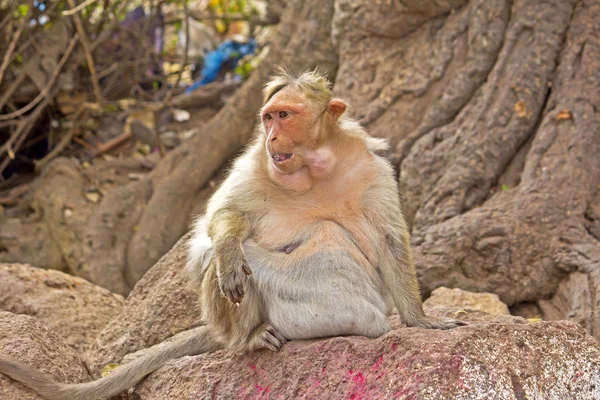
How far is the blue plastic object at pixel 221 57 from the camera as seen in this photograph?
34.8 feet

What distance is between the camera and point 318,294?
3.93 meters

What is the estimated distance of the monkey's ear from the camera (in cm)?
402

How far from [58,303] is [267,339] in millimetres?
2278

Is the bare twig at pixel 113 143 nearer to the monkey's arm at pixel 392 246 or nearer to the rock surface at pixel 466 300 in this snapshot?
the rock surface at pixel 466 300

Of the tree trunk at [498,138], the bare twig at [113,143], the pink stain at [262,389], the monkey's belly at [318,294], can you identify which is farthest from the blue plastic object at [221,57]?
the pink stain at [262,389]

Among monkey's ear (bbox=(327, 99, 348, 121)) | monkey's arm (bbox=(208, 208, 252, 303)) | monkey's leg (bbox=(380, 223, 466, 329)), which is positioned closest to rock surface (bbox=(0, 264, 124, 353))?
monkey's arm (bbox=(208, 208, 252, 303))

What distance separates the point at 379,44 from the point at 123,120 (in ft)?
13.7

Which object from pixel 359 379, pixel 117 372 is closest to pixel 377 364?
pixel 359 379

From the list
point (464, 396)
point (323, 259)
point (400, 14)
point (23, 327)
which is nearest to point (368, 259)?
point (323, 259)

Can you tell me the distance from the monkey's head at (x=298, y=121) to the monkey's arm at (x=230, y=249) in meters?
0.35

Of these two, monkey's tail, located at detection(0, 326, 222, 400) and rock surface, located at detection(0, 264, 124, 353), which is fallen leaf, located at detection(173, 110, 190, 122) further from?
monkey's tail, located at detection(0, 326, 222, 400)

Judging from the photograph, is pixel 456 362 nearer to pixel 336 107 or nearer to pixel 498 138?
pixel 336 107

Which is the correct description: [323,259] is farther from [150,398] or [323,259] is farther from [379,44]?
[379,44]

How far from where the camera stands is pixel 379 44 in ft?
23.7
